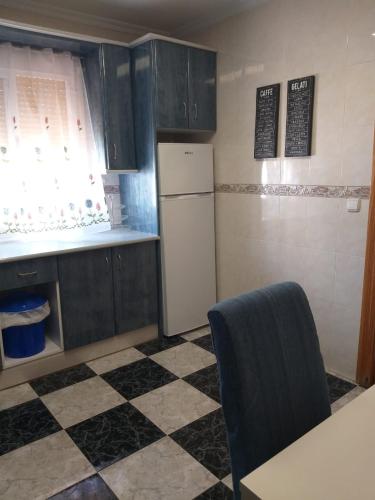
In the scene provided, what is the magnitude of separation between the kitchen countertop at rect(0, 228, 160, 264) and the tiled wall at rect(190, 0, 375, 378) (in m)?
0.84

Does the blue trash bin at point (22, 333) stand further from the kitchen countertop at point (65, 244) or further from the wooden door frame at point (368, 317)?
the wooden door frame at point (368, 317)

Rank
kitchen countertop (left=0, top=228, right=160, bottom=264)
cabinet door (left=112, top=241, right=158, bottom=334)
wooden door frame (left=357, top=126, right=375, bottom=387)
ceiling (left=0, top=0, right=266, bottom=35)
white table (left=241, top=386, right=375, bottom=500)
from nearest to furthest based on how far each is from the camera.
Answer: white table (left=241, top=386, right=375, bottom=500) < wooden door frame (left=357, top=126, right=375, bottom=387) < kitchen countertop (left=0, top=228, right=160, bottom=264) < ceiling (left=0, top=0, right=266, bottom=35) < cabinet door (left=112, top=241, right=158, bottom=334)

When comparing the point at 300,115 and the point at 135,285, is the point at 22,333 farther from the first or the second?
the point at 300,115

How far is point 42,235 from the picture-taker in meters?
2.97

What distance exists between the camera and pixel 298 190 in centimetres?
271

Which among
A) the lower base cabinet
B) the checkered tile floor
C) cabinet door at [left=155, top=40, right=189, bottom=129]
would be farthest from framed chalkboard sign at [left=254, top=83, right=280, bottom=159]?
the checkered tile floor

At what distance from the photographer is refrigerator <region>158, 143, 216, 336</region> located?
3.07 metres

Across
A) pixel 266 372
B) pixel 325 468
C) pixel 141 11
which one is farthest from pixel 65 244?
pixel 325 468

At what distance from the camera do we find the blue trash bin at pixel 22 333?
2.57 m

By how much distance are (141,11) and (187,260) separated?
6.42ft

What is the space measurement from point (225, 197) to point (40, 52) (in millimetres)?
1750

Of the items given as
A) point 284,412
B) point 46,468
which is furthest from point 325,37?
point 46,468

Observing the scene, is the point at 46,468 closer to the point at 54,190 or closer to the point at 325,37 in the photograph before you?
the point at 54,190

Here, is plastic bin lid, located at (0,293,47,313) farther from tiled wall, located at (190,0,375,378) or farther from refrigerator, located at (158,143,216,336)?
tiled wall, located at (190,0,375,378)
